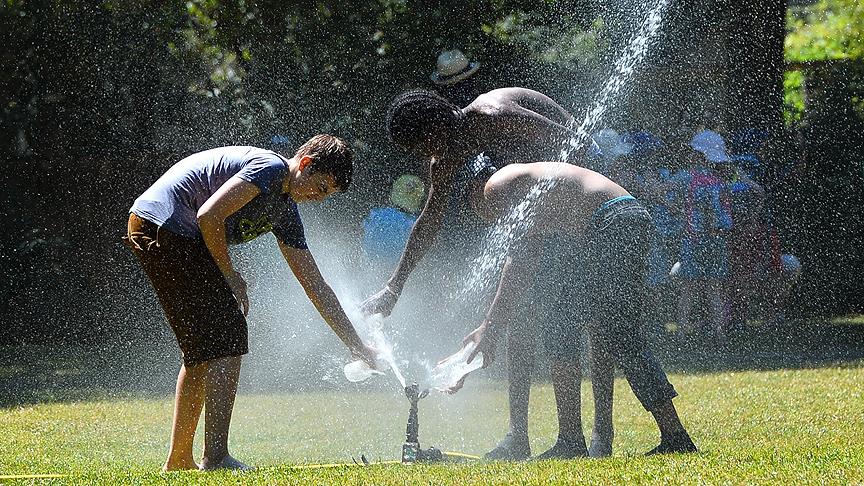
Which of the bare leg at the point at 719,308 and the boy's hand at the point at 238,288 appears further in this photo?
Result: the bare leg at the point at 719,308

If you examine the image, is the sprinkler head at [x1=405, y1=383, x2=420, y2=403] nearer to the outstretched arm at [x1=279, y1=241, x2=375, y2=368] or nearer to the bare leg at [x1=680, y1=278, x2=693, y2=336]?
the outstretched arm at [x1=279, y1=241, x2=375, y2=368]

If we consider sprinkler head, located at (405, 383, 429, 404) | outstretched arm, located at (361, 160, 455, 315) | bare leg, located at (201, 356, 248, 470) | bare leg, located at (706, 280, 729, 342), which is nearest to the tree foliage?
bare leg, located at (706, 280, 729, 342)

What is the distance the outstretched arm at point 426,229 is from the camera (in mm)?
4969

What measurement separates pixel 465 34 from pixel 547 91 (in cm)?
91

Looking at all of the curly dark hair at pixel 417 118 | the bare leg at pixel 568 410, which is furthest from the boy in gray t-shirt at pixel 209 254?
the bare leg at pixel 568 410

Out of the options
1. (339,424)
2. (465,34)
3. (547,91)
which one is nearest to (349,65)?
(465,34)

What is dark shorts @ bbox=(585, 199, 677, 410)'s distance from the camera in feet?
14.6

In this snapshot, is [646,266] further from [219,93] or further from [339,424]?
[219,93]

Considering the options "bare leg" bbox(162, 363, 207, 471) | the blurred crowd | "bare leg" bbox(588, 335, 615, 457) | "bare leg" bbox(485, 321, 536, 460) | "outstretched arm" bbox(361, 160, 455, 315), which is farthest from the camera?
the blurred crowd

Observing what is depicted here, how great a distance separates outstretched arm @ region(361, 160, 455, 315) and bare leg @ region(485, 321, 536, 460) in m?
0.51

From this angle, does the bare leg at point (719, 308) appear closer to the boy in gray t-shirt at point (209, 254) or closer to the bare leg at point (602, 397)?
the bare leg at point (602, 397)

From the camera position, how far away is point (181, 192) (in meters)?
4.25

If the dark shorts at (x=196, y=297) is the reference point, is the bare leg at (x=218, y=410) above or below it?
below

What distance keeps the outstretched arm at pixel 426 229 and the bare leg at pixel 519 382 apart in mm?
509
